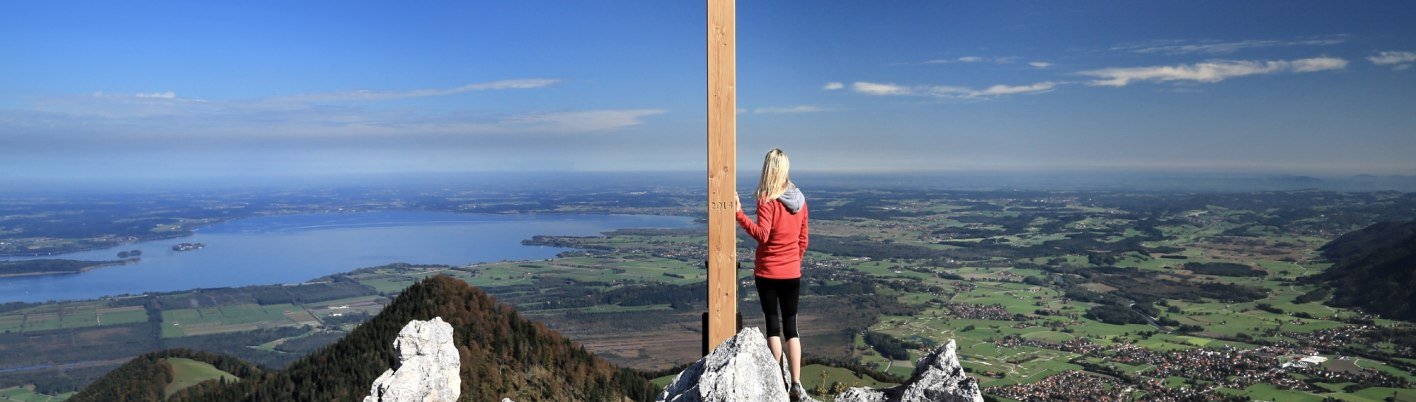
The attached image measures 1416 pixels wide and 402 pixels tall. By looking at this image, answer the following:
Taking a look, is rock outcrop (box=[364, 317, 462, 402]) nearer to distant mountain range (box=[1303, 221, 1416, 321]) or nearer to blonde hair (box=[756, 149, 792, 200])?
A: blonde hair (box=[756, 149, 792, 200])

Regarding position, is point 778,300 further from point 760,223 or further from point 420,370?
point 420,370

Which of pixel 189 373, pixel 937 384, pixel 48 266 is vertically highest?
pixel 937 384

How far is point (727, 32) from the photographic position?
532 centimetres

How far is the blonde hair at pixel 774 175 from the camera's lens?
540cm

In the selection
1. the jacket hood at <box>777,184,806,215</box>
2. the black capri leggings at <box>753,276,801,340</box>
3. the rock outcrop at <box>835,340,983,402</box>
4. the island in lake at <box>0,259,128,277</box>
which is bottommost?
the island in lake at <box>0,259,128,277</box>

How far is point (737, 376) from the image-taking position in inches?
178

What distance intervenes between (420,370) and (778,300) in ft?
29.6

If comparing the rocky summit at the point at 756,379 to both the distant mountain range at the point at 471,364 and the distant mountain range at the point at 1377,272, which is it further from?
the distant mountain range at the point at 1377,272

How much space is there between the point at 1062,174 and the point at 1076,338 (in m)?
114

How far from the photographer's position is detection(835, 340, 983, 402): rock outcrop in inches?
185

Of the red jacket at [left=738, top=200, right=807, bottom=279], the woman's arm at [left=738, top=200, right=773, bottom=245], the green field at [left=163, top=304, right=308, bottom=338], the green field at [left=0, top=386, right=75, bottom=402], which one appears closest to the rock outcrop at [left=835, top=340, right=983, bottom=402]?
the red jacket at [left=738, top=200, right=807, bottom=279]

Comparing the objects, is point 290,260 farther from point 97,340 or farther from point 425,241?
point 97,340

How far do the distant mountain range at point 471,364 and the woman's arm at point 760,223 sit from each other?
66.5 ft

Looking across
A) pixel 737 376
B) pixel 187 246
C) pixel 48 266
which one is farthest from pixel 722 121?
pixel 48 266
